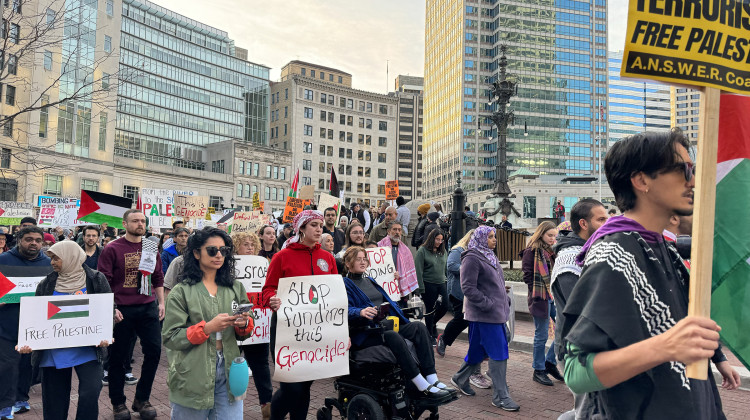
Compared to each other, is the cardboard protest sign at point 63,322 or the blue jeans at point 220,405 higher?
the cardboard protest sign at point 63,322

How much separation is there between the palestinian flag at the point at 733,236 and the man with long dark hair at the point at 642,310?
190 mm

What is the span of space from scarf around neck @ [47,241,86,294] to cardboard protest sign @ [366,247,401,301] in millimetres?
3918

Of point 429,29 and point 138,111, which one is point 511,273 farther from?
point 429,29

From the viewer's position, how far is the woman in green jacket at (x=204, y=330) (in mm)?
4027

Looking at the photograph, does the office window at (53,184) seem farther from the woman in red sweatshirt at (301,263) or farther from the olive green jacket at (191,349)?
the olive green jacket at (191,349)

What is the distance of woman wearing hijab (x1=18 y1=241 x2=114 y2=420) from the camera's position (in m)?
4.74

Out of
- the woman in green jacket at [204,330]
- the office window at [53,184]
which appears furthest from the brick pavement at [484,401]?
the office window at [53,184]

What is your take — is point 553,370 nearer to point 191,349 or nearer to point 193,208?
point 191,349

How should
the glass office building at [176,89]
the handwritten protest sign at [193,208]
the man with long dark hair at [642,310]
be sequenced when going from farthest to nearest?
the glass office building at [176,89]
the handwritten protest sign at [193,208]
the man with long dark hair at [642,310]

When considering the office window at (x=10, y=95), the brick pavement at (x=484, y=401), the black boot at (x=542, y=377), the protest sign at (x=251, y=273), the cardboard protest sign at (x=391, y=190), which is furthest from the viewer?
the office window at (x=10, y=95)

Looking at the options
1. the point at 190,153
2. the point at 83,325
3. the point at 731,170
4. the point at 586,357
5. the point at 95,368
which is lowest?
the point at 95,368

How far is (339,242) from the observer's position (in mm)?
11812

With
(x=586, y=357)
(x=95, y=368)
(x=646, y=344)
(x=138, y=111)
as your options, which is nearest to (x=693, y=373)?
(x=646, y=344)

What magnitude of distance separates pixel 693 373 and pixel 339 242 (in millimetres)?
10394
